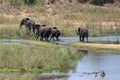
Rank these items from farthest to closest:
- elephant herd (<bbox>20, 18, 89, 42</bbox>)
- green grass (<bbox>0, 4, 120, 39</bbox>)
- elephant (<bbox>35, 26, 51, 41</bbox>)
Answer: green grass (<bbox>0, 4, 120, 39</bbox>), elephant (<bbox>35, 26, 51, 41</bbox>), elephant herd (<bbox>20, 18, 89, 42</bbox>)

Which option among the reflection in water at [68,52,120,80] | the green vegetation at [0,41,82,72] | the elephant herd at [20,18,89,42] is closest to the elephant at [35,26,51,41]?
the elephant herd at [20,18,89,42]

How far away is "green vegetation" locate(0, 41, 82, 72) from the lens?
22219 millimetres

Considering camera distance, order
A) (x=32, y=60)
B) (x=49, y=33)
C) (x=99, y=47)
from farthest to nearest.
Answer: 1. (x=49, y=33)
2. (x=99, y=47)
3. (x=32, y=60)

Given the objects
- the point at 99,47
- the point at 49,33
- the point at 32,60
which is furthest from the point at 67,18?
the point at 32,60

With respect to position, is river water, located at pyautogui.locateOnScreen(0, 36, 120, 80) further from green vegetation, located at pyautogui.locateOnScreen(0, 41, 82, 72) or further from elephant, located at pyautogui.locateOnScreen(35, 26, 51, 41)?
elephant, located at pyautogui.locateOnScreen(35, 26, 51, 41)

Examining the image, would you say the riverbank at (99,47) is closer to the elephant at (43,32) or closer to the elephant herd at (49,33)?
the elephant herd at (49,33)

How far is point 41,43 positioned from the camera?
1320 inches

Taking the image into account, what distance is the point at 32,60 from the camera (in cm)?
2234

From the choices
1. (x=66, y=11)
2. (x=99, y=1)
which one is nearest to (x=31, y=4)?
(x=66, y=11)

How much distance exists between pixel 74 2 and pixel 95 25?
645 inches

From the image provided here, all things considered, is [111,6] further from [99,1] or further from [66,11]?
[66,11]

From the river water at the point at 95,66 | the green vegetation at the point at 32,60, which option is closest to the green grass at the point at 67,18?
the river water at the point at 95,66

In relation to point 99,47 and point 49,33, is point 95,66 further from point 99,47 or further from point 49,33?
point 49,33

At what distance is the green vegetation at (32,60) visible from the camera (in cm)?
2222
